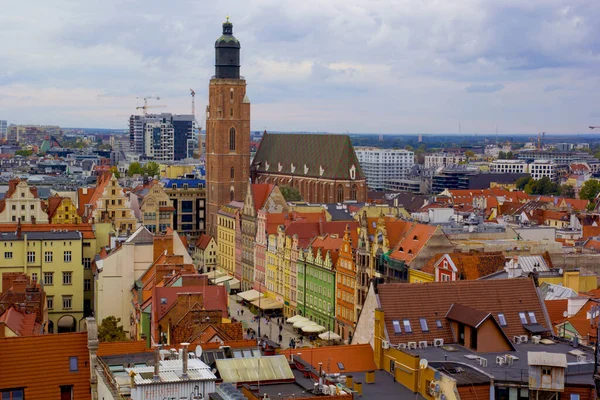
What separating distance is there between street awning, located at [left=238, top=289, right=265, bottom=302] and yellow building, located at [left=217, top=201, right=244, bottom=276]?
14.3 m

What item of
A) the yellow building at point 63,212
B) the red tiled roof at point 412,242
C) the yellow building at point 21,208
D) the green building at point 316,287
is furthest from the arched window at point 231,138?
the red tiled roof at point 412,242

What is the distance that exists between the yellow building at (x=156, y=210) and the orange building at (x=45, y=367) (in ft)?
328

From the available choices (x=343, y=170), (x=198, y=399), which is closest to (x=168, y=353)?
(x=198, y=399)

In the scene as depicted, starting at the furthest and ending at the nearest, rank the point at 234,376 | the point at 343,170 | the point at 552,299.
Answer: the point at 343,170, the point at 552,299, the point at 234,376

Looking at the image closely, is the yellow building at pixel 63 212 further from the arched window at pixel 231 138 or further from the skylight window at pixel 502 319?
the skylight window at pixel 502 319

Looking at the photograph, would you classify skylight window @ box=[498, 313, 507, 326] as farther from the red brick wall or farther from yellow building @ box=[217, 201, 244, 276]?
yellow building @ box=[217, 201, 244, 276]

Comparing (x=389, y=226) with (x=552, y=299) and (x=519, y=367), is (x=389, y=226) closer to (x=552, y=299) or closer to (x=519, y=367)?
(x=552, y=299)

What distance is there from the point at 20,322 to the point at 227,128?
120m

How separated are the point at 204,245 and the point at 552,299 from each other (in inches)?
3344

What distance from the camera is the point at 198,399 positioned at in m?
36.1

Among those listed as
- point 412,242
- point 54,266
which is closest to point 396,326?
point 412,242

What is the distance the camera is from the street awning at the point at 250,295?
4695 inches

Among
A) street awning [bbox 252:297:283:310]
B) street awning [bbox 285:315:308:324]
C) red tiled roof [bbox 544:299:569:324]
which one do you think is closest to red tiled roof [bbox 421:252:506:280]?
red tiled roof [bbox 544:299:569:324]

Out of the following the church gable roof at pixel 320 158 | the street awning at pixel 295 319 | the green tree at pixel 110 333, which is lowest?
the street awning at pixel 295 319
